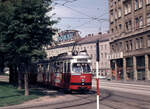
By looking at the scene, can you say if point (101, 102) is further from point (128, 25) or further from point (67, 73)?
point (128, 25)

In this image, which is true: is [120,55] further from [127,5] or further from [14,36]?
[14,36]

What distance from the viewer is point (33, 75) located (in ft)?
114

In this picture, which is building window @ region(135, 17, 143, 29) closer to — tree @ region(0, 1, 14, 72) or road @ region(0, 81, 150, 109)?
road @ region(0, 81, 150, 109)

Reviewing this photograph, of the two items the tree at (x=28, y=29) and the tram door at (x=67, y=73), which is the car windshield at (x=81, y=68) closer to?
the tram door at (x=67, y=73)

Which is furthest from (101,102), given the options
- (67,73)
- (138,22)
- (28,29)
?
(138,22)

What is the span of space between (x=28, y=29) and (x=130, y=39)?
37582 millimetres

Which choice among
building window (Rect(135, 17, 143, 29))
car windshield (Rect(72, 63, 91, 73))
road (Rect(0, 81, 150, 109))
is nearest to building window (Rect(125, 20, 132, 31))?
building window (Rect(135, 17, 143, 29))

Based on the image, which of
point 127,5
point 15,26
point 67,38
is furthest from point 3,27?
point 67,38

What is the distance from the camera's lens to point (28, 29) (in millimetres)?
18703

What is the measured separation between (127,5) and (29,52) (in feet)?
133

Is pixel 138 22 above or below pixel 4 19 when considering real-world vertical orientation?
above

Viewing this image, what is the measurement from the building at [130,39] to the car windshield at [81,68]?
89.3ft

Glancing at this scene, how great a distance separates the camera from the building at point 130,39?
4869cm

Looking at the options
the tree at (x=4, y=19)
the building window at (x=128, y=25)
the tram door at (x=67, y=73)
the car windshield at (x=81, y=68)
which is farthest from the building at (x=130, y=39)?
the tree at (x=4, y=19)
